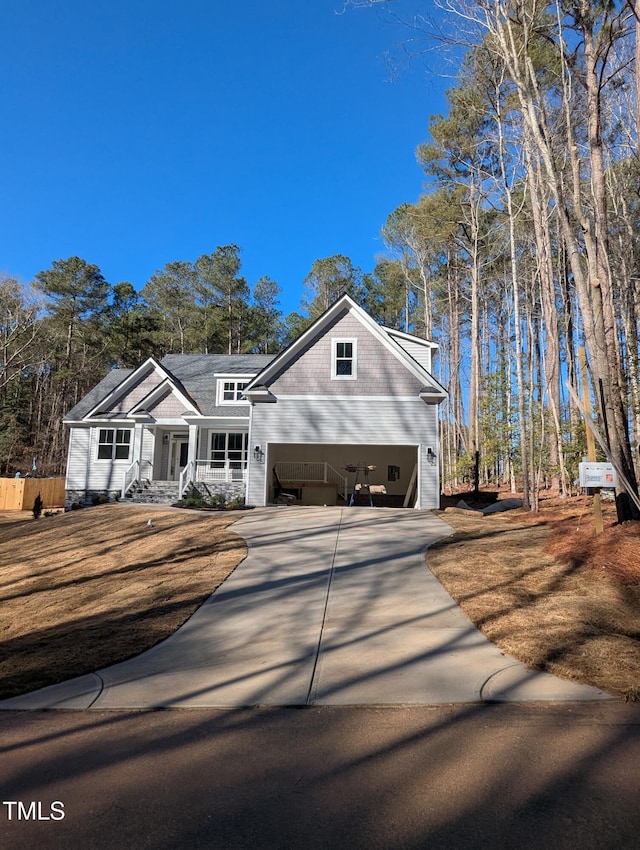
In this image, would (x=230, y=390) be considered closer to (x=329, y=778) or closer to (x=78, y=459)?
(x=78, y=459)

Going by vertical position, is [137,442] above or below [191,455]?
above

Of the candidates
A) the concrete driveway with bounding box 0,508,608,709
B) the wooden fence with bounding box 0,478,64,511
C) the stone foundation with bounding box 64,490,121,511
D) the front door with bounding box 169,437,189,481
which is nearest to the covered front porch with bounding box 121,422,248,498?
the front door with bounding box 169,437,189,481

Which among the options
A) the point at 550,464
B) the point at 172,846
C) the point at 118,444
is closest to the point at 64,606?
the point at 172,846

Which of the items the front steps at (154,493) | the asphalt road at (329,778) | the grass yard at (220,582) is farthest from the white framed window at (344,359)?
the asphalt road at (329,778)

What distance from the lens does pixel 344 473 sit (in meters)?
22.8

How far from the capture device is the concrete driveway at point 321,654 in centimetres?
413

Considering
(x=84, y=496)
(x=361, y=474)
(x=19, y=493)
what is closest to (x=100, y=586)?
(x=84, y=496)

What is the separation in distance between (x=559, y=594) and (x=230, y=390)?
16.7 metres

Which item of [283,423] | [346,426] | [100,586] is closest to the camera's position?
[100,586]

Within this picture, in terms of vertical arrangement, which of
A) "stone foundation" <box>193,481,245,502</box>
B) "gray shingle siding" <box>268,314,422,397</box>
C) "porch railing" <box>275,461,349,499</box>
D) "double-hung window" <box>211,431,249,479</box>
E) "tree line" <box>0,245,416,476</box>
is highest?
"tree line" <box>0,245,416,476</box>

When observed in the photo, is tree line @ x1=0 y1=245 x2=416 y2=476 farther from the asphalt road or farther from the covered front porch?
the asphalt road

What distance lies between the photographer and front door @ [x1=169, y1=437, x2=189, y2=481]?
21500 millimetres

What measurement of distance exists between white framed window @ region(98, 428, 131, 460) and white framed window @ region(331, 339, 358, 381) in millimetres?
9493

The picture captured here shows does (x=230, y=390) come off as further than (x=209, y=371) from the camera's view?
No
